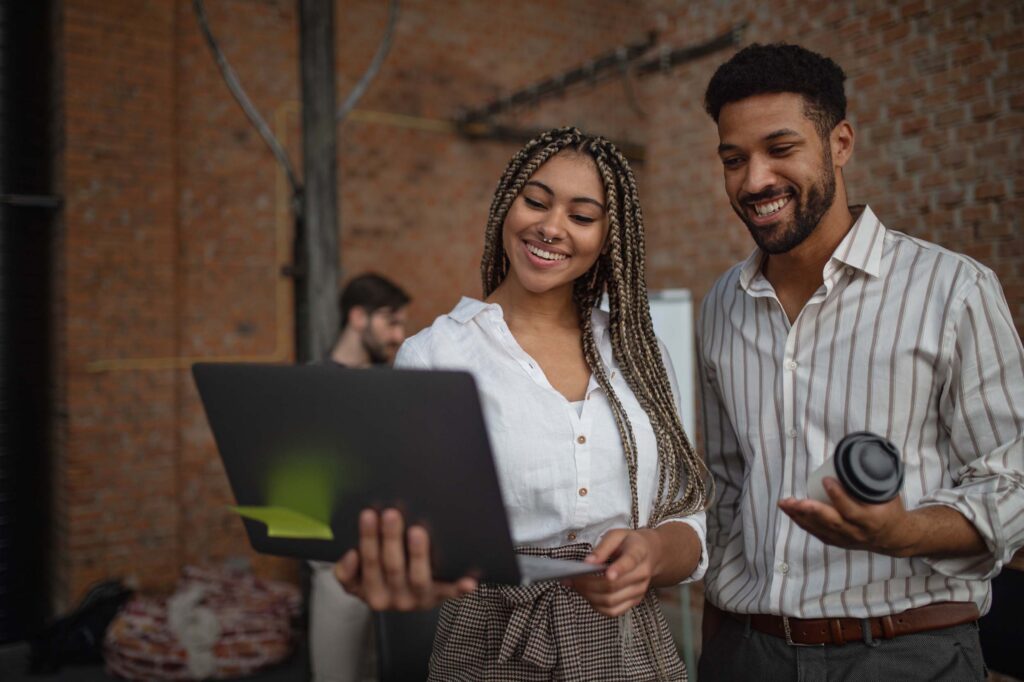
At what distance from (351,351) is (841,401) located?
2.45 metres

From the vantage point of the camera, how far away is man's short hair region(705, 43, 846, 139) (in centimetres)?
153

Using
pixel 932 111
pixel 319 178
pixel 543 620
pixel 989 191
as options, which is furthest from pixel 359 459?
pixel 932 111

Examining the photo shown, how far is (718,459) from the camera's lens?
1.76 m

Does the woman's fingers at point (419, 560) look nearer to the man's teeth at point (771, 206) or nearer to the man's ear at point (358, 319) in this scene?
the man's teeth at point (771, 206)

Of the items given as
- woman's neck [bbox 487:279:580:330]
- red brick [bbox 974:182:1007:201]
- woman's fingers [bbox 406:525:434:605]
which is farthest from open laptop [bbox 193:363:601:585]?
red brick [bbox 974:182:1007:201]

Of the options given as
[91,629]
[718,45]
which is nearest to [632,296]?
[718,45]

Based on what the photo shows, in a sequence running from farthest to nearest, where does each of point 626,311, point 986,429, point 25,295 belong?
point 25,295, point 626,311, point 986,429

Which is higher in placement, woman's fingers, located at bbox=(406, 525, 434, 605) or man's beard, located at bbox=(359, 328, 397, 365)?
man's beard, located at bbox=(359, 328, 397, 365)

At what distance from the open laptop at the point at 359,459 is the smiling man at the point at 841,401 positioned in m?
0.54

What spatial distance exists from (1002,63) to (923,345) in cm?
193


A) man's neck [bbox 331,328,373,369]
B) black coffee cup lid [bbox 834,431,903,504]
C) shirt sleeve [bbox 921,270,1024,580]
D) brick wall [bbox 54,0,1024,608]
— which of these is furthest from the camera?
brick wall [bbox 54,0,1024,608]

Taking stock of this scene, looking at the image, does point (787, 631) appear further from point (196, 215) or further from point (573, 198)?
point (196, 215)

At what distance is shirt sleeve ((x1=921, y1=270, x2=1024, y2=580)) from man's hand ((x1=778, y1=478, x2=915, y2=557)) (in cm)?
18

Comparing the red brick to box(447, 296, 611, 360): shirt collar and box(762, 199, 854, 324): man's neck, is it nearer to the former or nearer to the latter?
box(762, 199, 854, 324): man's neck
